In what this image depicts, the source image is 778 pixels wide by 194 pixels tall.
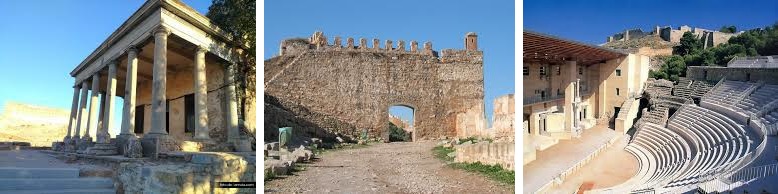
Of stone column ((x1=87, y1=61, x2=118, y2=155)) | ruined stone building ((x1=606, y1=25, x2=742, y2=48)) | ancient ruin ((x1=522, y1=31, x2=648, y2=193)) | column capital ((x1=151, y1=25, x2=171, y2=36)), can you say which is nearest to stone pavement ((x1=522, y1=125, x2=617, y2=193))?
ancient ruin ((x1=522, y1=31, x2=648, y2=193))

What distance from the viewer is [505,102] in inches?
204

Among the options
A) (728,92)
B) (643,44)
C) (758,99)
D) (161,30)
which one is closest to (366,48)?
(161,30)

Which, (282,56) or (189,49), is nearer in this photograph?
(282,56)

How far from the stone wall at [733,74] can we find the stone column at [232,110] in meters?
15.2

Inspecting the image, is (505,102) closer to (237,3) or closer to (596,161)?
(237,3)

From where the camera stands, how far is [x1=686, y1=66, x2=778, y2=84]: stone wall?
43.8 ft

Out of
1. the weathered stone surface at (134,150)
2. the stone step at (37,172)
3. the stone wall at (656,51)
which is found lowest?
the stone step at (37,172)

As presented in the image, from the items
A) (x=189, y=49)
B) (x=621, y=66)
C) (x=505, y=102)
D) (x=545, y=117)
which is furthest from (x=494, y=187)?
(x=621, y=66)

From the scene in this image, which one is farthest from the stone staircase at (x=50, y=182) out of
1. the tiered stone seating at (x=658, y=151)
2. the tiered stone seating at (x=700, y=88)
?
the tiered stone seating at (x=700, y=88)

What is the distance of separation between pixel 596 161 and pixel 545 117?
3.72m

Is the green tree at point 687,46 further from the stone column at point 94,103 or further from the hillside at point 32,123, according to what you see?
the hillside at point 32,123

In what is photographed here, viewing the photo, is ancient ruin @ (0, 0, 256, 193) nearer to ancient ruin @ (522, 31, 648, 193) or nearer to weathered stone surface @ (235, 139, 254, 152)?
weathered stone surface @ (235, 139, 254, 152)

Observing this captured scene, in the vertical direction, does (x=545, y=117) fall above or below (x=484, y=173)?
above

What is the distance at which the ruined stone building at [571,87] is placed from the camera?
7.16 m
